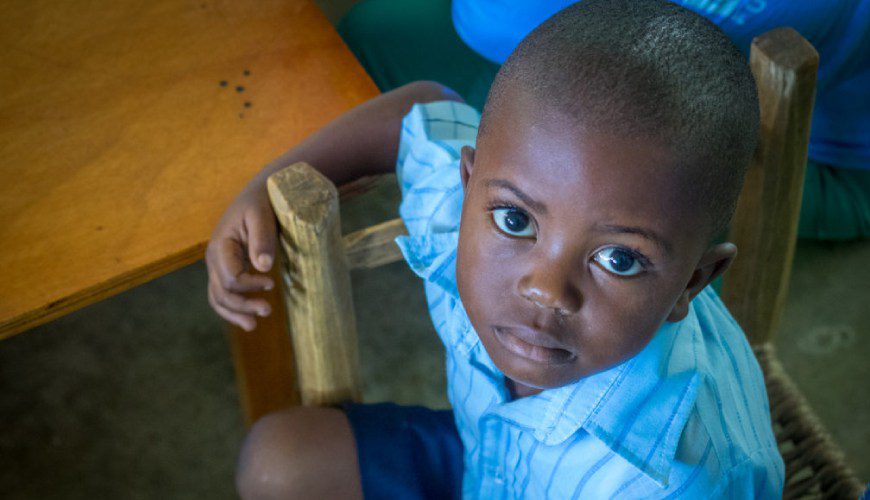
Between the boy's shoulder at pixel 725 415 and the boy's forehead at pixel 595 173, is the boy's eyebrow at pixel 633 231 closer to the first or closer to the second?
the boy's forehead at pixel 595 173

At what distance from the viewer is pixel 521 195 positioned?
694 mm

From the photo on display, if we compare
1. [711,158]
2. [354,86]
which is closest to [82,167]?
[354,86]

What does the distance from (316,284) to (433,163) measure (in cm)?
18

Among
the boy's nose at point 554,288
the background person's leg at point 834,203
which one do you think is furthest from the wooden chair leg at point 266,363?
the background person's leg at point 834,203

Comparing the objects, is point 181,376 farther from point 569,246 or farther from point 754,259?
point 569,246

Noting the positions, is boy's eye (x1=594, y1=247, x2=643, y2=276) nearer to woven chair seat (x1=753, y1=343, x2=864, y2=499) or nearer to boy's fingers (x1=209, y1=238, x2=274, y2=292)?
boy's fingers (x1=209, y1=238, x2=274, y2=292)

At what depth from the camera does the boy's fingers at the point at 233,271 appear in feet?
2.84

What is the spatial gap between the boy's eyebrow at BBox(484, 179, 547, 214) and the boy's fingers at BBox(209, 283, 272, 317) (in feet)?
0.89

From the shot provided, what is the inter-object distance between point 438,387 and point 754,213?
793mm

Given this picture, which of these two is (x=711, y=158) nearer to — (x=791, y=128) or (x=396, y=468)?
(x=791, y=128)

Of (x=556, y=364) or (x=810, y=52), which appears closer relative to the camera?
(x=556, y=364)

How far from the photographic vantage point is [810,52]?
2.97ft

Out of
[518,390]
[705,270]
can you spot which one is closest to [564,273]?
[705,270]

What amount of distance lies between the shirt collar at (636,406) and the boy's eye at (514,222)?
0.55 ft
